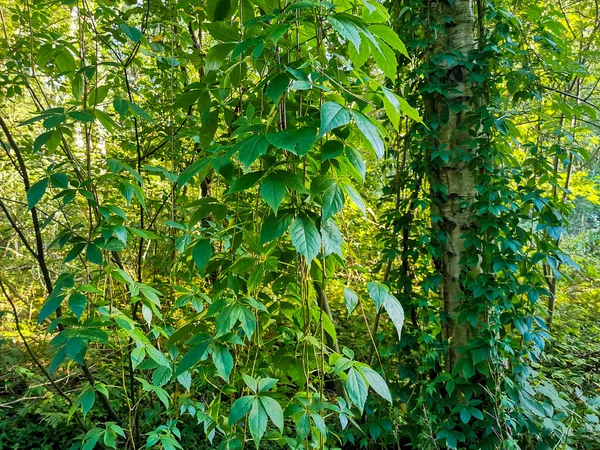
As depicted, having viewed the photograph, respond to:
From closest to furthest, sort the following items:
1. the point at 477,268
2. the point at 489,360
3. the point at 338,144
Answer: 1. the point at 338,144
2. the point at 489,360
3. the point at 477,268

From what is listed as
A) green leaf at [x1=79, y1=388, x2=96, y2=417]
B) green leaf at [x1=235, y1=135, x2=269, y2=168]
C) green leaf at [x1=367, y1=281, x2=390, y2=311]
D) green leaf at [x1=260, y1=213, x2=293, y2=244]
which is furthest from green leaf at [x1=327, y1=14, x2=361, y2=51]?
green leaf at [x1=79, y1=388, x2=96, y2=417]

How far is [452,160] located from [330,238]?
60.5 inches

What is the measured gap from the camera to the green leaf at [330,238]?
69 centimetres

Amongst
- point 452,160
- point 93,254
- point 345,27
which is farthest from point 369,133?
point 452,160

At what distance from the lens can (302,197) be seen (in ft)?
2.56

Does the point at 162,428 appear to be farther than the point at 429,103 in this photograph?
No

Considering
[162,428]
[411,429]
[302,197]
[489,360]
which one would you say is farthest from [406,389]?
[302,197]

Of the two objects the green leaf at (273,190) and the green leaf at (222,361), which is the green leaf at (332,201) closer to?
the green leaf at (273,190)

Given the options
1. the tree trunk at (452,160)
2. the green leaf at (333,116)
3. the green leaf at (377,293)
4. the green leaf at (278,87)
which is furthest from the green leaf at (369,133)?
the tree trunk at (452,160)

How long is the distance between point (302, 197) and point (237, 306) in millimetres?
265

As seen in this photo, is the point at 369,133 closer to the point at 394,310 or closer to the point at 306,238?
the point at 306,238

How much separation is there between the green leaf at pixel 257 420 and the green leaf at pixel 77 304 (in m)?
0.48

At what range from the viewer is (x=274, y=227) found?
720 mm

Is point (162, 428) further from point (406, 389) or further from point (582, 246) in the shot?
point (582, 246)
